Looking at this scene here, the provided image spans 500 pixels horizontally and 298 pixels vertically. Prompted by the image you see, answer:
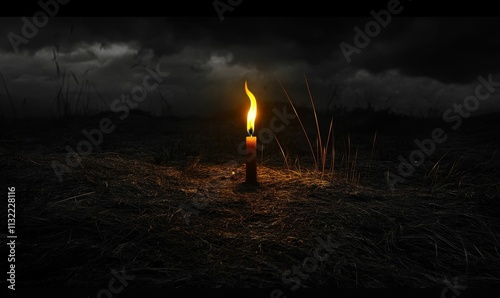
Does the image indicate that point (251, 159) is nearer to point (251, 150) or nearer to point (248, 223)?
point (251, 150)

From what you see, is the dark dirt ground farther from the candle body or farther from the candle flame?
the candle flame

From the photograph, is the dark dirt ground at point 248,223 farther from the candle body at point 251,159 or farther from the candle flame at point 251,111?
the candle flame at point 251,111

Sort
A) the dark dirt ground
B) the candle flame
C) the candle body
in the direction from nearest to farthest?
the dark dirt ground → the candle flame → the candle body

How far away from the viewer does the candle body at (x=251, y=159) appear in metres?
3.43

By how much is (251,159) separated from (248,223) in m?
0.90

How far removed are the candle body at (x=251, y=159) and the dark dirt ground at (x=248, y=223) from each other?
0.10 meters


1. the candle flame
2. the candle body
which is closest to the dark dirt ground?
the candle body

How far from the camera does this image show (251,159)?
11.2ft

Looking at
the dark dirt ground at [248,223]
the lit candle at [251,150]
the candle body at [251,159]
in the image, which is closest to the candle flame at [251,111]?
the lit candle at [251,150]

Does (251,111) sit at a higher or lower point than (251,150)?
higher

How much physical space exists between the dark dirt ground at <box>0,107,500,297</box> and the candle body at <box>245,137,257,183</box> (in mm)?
98

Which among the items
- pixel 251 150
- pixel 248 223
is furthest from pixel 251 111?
pixel 248 223

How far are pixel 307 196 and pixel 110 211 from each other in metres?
1.57

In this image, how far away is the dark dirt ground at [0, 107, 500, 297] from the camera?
6.46 ft
